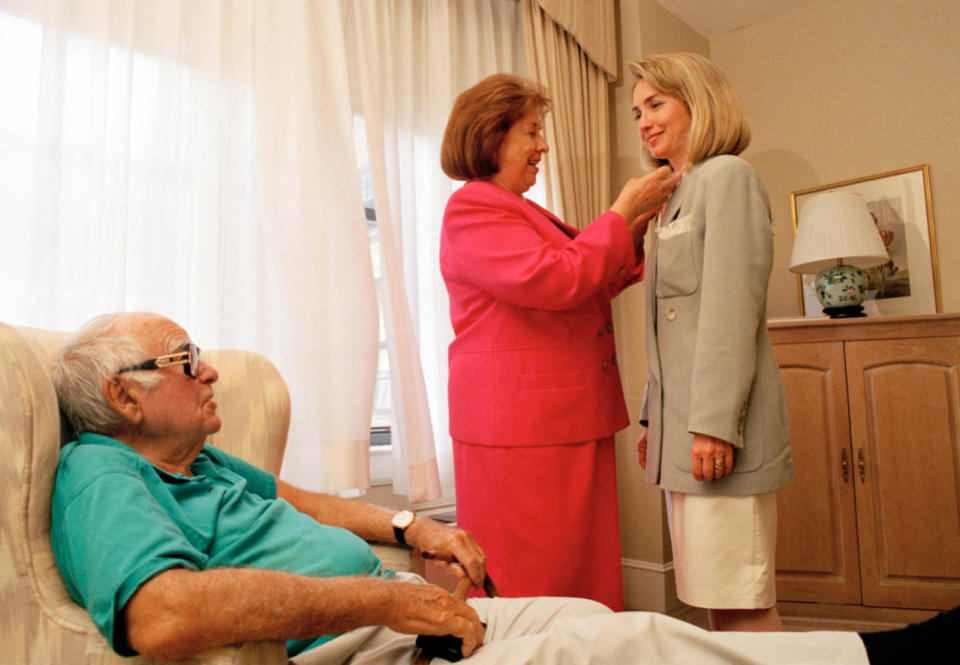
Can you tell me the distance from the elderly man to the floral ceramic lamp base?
2.07 meters

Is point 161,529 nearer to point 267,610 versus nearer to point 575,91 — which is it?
point 267,610

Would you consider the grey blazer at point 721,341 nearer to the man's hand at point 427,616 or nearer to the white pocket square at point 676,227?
the white pocket square at point 676,227

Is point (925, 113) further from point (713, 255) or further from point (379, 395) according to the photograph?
point (379, 395)

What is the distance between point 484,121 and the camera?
175cm

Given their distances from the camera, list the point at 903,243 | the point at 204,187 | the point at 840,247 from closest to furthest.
Result: the point at 204,187, the point at 840,247, the point at 903,243

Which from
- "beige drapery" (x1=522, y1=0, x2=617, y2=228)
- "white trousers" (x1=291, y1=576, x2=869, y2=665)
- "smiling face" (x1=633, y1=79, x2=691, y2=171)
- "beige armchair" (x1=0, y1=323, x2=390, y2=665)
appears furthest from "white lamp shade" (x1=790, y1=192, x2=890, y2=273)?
"beige armchair" (x1=0, y1=323, x2=390, y2=665)

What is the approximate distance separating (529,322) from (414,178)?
97 centimetres

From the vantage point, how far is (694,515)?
1.39 meters

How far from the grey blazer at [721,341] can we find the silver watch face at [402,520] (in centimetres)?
52

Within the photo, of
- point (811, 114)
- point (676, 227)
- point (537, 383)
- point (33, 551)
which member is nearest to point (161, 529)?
point (33, 551)

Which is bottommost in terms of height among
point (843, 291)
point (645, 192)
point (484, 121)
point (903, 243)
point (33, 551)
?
point (33, 551)

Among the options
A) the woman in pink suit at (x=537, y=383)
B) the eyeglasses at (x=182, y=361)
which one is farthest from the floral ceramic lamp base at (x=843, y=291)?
the eyeglasses at (x=182, y=361)

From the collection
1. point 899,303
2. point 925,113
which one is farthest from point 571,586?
point 925,113

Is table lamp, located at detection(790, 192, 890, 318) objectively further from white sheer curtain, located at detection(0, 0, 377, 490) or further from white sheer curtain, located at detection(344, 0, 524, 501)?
white sheer curtain, located at detection(0, 0, 377, 490)
